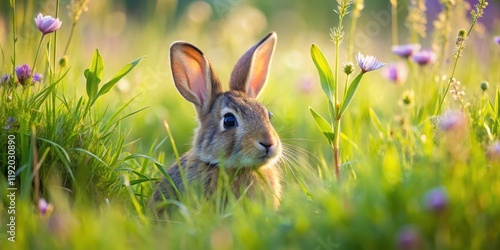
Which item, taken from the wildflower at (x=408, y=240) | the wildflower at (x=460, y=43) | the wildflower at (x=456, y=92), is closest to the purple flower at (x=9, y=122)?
the wildflower at (x=408, y=240)

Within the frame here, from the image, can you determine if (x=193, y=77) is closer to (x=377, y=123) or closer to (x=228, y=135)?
(x=228, y=135)

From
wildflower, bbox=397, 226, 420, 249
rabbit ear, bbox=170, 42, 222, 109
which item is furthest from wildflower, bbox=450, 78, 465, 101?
rabbit ear, bbox=170, 42, 222, 109

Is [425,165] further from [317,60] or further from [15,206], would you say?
[15,206]

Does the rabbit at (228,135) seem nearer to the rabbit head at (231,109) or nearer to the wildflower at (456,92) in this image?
the rabbit head at (231,109)

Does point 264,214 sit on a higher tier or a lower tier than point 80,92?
lower

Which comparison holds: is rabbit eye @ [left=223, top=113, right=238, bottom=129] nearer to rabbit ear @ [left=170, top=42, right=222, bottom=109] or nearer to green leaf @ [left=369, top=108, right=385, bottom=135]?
rabbit ear @ [left=170, top=42, right=222, bottom=109]

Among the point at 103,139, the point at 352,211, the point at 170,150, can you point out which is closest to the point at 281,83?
the point at 170,150

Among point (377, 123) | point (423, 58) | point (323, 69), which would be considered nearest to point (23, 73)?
point (323, 69)
